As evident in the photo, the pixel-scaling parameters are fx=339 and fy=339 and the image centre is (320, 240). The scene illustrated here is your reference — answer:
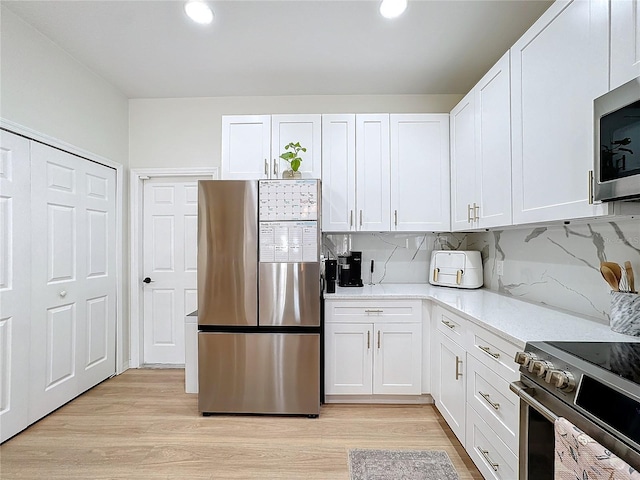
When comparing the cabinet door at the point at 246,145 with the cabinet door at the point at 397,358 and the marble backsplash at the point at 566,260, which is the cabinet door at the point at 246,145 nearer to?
the cabinet door at the point at 397,358

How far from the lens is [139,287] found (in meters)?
3.50

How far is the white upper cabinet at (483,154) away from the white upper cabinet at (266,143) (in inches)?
45.9

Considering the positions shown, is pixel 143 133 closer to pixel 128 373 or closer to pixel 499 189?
pixel 128 373

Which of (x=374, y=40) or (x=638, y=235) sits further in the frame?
(x=374, y=40)

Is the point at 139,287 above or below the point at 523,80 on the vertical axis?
below

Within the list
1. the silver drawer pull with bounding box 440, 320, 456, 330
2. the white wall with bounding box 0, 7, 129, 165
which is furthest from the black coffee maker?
the white wall with bounding box 0, 7, 129, 165

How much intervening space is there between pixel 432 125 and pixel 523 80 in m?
1.19

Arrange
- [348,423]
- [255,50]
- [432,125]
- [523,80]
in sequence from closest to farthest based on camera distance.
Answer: [523,80]
[348,423]
[255,50]
[432,125]

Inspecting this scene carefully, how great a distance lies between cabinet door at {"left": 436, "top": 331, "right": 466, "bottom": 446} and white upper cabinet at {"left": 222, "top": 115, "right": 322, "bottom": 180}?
5.61 ft

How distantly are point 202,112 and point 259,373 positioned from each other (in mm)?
2571

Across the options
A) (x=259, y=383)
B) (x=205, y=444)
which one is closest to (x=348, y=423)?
(x=259, y=383)

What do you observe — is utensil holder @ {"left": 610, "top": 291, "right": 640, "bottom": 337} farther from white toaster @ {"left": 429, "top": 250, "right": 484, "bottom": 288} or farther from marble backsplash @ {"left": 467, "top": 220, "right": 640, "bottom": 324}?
white toaster @ {"left": 429, "top": 250, "right": 484, "bottom": 288}

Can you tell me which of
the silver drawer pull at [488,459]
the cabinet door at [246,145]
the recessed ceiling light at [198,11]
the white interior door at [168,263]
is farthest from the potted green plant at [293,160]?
the silver drawer pull at [488,459]

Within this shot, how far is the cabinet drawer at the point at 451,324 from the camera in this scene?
200 centimetres
